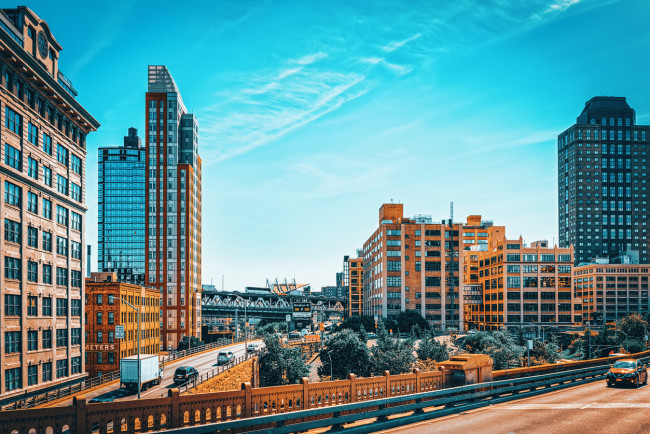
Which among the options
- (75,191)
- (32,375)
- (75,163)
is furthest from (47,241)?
(32,375)

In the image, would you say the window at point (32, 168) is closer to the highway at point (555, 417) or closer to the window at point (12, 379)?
the window at point (12, 379)

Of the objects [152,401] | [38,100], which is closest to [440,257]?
[38,100]

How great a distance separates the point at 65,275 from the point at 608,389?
45490 mm

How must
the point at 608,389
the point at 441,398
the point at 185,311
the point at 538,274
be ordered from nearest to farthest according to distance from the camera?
the point at 441,398, the point at 608,389, the point at 185,311, the point at 538,274

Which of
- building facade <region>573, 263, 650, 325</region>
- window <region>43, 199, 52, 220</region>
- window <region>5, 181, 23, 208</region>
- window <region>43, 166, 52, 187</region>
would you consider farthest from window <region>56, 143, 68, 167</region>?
building facade <region>573, 263, 650, 325</region>

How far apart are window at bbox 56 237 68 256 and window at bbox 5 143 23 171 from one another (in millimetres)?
9459

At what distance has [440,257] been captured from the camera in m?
146

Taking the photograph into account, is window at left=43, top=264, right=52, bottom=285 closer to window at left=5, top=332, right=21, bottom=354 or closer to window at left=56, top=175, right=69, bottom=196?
window at left=5, top=332, right=21, bottom=354

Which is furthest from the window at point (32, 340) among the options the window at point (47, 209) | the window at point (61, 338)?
the window at point (47, 209)

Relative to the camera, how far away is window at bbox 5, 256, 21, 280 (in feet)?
131

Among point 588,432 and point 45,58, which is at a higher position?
point 45,58

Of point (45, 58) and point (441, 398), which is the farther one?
point (45, 58)

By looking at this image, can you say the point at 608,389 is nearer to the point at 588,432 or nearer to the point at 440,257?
the point at 588,432

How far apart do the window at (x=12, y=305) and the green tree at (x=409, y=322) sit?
98149 millimetres
